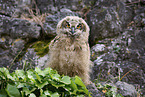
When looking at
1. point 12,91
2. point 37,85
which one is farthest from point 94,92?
point 12,91

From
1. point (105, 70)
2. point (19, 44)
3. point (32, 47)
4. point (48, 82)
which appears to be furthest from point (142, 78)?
point (19, 44)

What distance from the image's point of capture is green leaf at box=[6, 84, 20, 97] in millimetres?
1655

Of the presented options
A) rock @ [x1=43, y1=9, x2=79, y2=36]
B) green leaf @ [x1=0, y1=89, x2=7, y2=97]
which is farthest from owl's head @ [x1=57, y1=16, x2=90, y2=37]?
green leaf @ [x1=0, y1=89, x2=7, y2=97]

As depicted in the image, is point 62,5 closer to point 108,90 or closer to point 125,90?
point 108,90

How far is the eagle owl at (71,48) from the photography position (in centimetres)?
264

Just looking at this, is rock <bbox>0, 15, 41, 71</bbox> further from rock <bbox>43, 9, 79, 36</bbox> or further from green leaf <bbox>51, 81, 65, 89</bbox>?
green leaf <bbox>51, 81, 65, 89</bbox>

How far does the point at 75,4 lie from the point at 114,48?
2.13 meters

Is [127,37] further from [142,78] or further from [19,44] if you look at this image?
[19,44]

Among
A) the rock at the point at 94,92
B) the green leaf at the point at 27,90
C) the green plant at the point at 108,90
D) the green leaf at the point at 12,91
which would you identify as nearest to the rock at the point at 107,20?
Result: the green plant at the point at 108,90

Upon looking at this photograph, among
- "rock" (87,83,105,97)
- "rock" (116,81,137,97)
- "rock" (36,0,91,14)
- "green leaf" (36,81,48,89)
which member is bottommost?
"rock" (116,81,137,97)

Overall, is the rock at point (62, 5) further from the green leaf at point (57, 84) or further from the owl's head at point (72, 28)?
the green leaf at point (57, 84)

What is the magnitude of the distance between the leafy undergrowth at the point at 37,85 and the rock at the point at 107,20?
2410 mm

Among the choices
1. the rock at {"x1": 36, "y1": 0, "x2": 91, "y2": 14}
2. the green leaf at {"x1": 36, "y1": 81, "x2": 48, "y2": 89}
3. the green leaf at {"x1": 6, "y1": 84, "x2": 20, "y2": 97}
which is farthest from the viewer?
the rock at {"x1": 36, "y1": 0, "x2": 91, "y2": 14}

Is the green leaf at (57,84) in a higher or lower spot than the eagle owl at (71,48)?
lower
